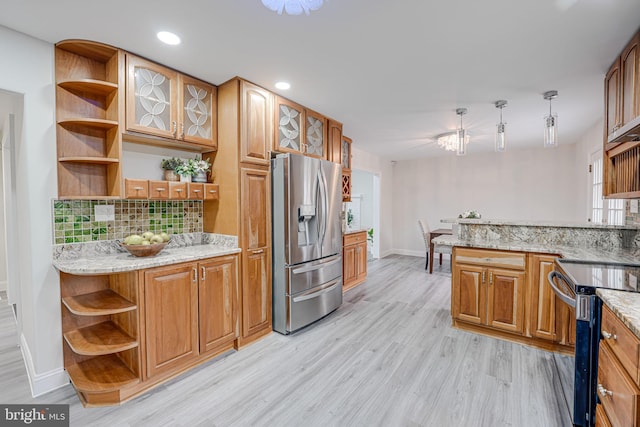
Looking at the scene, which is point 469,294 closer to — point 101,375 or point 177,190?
point 177,190

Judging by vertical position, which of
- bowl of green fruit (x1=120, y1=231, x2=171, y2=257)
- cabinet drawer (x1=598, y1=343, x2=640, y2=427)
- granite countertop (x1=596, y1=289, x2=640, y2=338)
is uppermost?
bowl of green fruit (x1=120, y1=231, x2=171, y2=257)

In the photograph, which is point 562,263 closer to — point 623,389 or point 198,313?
point 623,389

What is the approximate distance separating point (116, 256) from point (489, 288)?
3317 mm

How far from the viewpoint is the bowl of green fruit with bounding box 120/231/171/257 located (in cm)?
205

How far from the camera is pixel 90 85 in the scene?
1999 millimetres

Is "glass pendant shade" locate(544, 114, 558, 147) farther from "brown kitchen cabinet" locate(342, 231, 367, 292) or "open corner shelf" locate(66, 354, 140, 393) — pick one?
"open corner shelf" locate(66, 354, 140, 393)

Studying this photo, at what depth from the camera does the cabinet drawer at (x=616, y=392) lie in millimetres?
991

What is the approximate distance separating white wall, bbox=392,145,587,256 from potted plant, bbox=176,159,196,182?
5.56m

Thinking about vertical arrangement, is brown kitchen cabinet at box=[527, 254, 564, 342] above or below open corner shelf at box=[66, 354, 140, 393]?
above

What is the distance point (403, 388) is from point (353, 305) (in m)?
1.64

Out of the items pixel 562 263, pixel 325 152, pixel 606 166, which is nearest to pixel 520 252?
pixel 562 263

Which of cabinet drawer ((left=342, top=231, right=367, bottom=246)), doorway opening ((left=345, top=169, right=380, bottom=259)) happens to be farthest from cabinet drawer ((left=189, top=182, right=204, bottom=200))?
doorway opening ((left=345, top=169, right=380, bottom=259))

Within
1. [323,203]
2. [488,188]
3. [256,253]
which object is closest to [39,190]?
[256,253]

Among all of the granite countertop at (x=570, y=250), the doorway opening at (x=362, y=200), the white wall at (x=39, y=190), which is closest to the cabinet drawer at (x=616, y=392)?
the granite countertop at (x=570, y=250)
